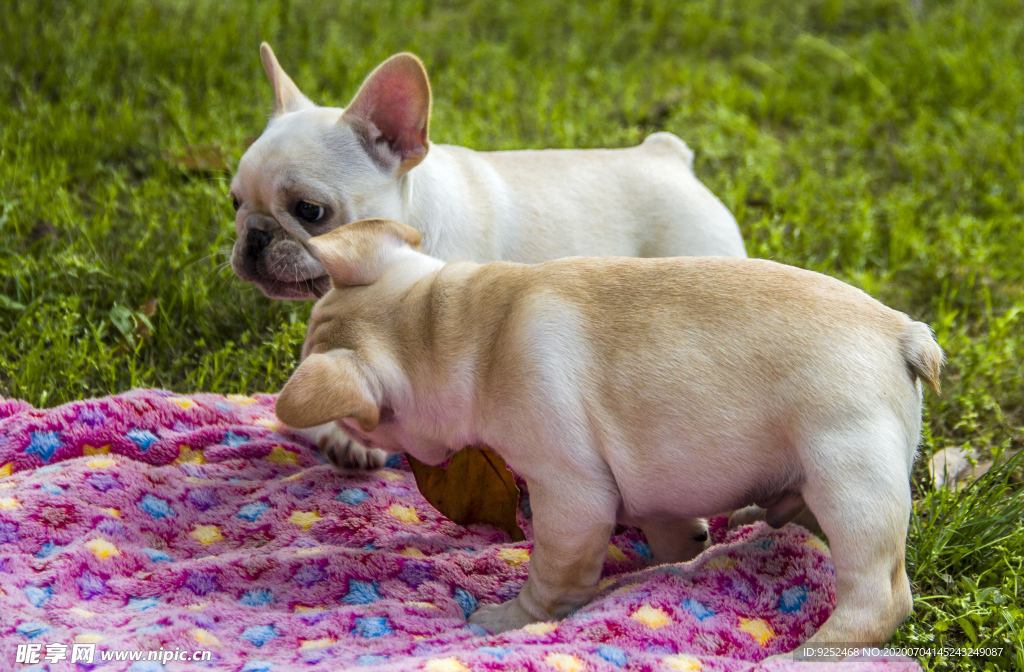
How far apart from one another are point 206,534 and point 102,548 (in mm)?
332

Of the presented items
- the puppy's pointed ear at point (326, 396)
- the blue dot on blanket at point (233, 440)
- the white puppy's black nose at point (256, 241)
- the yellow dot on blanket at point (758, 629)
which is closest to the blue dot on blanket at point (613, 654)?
the yellow dot on blanket at point (758, 629)

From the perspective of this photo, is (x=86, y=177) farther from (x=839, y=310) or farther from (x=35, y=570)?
(x=839, y=310)

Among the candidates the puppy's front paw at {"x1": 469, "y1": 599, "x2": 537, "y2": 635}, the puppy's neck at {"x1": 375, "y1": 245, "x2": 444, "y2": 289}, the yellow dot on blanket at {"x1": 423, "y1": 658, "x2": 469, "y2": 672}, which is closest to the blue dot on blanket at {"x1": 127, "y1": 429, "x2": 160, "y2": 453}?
the puppy's neck at {"x1": 375, "y1": 245, "x2": 444, "y2": 289}

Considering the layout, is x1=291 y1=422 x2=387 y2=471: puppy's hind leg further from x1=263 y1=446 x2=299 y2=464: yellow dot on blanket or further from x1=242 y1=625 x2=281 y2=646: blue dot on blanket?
x1=242 y1=625 x2=281 y2=646: blue dot on blanket

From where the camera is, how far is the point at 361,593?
2.78 meters

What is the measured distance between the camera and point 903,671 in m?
2.32

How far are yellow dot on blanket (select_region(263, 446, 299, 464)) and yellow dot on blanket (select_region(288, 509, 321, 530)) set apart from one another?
0.37 meters

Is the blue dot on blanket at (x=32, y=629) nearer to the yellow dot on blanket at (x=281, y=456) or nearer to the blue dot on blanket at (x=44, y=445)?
the blue dot on blanket at (x=44, y=445)

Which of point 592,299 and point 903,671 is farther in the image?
point 592,299

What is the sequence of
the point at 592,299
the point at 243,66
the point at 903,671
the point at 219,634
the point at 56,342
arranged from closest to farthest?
the point at 903,671 → the point at 219,634 → the point at 592,299 → the point at 56,342 → the point at 243,66

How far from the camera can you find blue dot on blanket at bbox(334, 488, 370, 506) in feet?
10.5

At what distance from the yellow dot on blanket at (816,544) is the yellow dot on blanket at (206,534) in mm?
1856

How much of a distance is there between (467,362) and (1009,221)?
3954 millimetres

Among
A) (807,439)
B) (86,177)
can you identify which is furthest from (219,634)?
(86,177)
